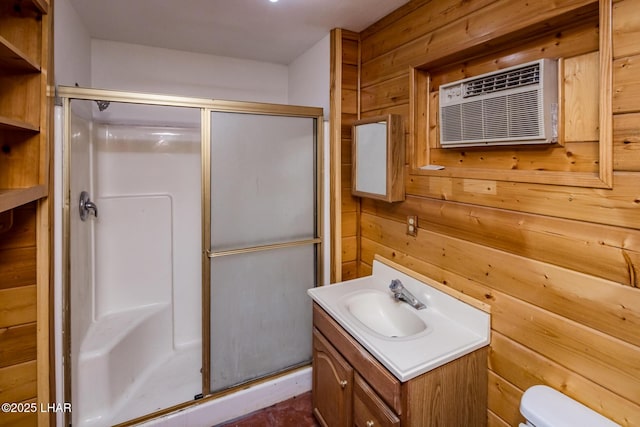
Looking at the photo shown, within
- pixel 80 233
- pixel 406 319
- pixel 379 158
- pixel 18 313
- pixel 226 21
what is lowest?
pixel 406 319

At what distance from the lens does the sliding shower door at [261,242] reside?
1.89 meters

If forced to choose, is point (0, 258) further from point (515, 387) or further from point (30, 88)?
point (515, 387)

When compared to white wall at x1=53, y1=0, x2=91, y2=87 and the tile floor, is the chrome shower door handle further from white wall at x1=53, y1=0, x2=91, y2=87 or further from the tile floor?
the tile floor

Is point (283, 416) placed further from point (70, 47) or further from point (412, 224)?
point (70, 47)

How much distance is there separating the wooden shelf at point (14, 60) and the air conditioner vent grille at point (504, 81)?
5.49ft

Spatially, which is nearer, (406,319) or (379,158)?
(406,319)

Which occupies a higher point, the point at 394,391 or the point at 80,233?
the point at 80,233

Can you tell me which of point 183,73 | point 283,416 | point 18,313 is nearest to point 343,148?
point 183,73

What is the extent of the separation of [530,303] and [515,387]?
35 centimetres

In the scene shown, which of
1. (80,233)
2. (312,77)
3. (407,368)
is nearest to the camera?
(407,368)

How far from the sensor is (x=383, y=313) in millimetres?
1815

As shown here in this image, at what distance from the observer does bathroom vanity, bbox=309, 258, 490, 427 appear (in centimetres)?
120

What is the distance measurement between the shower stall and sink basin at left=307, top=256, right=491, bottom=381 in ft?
1.51

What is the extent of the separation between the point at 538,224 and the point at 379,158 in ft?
2.85
